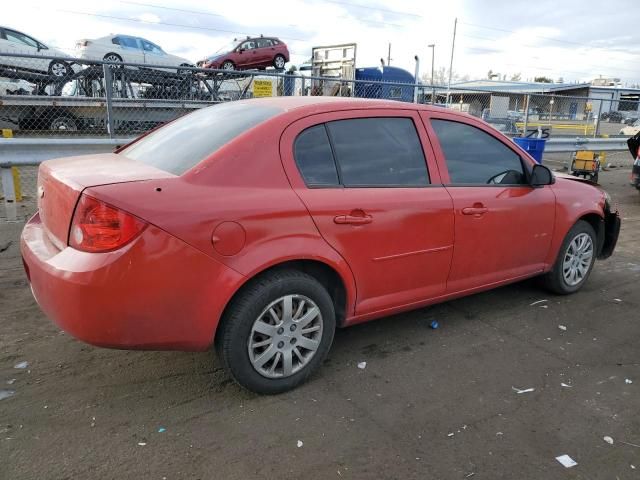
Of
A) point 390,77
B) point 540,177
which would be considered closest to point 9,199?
point 540,177

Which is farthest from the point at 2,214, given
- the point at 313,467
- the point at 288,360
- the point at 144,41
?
the point at 144,41

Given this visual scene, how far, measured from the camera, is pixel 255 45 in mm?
20406

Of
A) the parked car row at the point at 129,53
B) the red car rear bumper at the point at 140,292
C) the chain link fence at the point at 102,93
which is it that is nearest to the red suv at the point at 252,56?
the parked car row at the point at 129,53

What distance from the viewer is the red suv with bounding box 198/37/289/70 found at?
19562 mm

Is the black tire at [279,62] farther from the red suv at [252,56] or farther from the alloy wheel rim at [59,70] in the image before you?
the alloy wheel rim at [59,70]

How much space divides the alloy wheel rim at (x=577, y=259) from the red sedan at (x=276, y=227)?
2.42 feet

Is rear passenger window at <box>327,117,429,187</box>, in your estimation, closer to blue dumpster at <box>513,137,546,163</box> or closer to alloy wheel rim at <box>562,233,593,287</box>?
alloy wheel rim at <box>562,233,593,287</box>

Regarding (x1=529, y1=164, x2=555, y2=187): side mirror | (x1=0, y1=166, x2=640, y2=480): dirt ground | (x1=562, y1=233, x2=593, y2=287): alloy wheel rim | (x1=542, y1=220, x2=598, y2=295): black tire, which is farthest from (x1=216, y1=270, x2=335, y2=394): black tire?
(x1=562, y1=233, x2=593, y2=287): alloy wheel rim

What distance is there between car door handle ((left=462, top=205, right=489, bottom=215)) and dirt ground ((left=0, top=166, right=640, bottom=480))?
3.05 ft

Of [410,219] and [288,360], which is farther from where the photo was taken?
[410,219]

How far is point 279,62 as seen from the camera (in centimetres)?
2128

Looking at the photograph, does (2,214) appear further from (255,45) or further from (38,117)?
(255,45)

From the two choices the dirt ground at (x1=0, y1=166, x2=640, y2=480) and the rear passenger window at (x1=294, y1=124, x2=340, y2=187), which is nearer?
the dirt ground at (x1=0, y1=166, x2=640, y2=480)

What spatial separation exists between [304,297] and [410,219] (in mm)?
887
